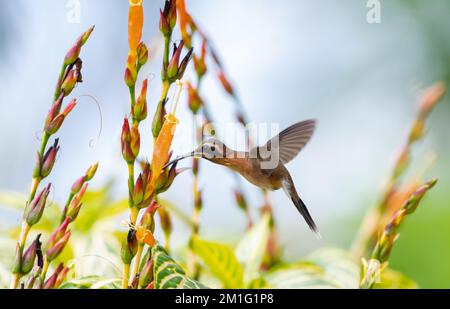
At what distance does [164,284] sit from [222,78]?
0.52m

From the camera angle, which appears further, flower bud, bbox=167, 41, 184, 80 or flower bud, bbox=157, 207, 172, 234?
flower bud, bbox=157, 207, 172, 234

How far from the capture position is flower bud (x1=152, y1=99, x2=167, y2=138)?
2.89 ft

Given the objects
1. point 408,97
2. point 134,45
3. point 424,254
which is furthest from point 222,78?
point 408,97

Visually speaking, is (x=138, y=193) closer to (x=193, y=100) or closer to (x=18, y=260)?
(x=18, y=260)

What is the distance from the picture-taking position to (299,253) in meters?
3.16

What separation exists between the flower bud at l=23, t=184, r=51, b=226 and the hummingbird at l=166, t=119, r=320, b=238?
36cm

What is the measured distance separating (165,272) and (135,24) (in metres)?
0.37

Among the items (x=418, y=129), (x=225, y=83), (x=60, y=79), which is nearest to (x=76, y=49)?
Answer: (x=60, y=79)

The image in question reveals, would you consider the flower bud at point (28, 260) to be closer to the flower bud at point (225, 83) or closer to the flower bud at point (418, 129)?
the flower bud at point (225, 83)

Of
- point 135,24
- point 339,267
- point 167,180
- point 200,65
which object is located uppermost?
point 200,65

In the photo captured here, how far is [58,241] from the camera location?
0.92m

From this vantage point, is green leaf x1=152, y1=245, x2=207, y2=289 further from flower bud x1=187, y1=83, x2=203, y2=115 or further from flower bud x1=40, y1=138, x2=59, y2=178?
flower bud x1=187, y1=83, x2=203, y2=115

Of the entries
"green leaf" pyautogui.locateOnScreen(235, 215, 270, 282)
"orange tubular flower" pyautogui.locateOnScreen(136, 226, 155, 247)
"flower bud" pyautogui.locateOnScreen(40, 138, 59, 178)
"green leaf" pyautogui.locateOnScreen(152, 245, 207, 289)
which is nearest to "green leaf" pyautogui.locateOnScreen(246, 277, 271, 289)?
"green leaf" pyautogui.locateOnScreen(235, 215, 270, 282)

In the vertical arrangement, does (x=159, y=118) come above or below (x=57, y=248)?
above
